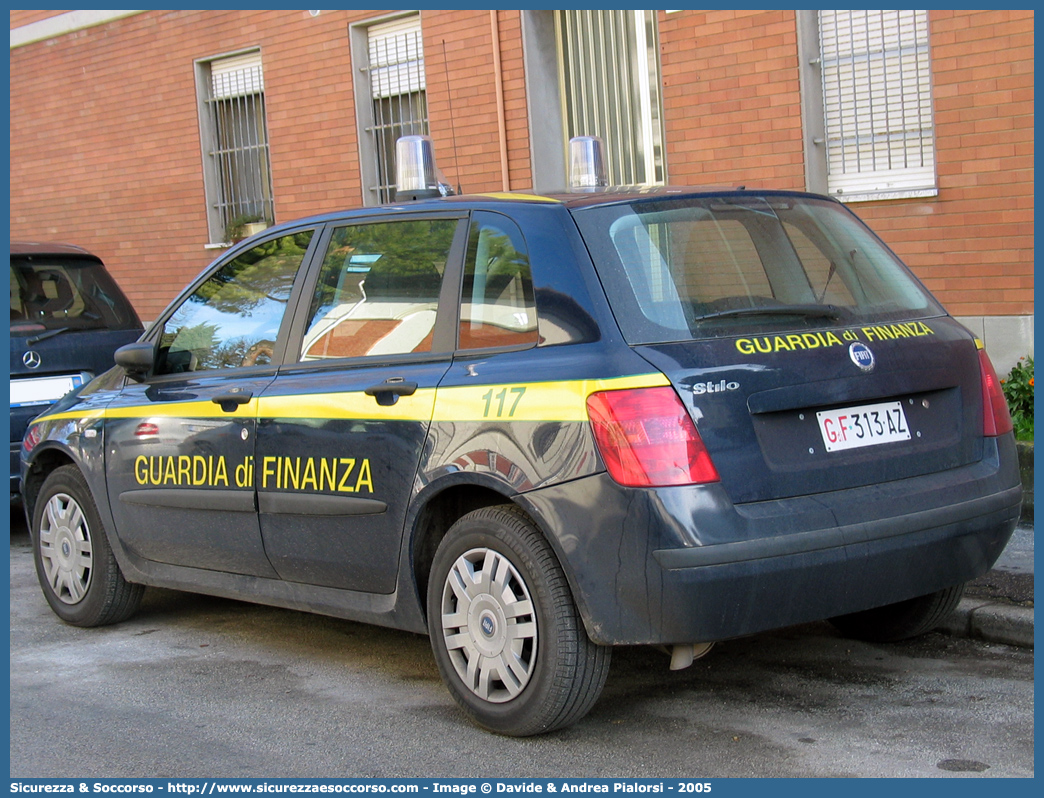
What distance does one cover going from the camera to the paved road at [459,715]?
12.6ft

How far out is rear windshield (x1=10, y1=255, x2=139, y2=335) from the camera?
7715 millimetres

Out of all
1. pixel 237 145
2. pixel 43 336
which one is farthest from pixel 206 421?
pixel 237 145

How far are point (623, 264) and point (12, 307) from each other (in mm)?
5074

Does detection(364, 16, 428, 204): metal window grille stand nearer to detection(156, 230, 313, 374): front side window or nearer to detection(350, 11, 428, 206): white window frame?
detection(350, 11, 428, 206): white window frame

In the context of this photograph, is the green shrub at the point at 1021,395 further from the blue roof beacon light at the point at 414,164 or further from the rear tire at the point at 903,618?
the blue roof beacon light at the point at 414,164

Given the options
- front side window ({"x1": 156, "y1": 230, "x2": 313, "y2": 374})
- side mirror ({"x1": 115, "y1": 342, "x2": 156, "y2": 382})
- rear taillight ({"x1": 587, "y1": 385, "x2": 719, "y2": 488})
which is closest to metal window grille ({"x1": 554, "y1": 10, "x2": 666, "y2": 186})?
front side window ({"x1": 156, "y1": 230, "x2": 313, "y2": 374})

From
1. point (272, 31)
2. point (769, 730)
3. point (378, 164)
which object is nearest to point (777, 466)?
point (769, 730)

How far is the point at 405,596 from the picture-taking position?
4.35 meters

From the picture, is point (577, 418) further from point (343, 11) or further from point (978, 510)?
point (343, 11)

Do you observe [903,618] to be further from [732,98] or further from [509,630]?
[732,98]

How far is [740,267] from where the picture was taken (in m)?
4.20

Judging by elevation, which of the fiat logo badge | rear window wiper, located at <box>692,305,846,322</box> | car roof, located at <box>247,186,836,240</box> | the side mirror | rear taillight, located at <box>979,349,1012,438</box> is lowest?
rear taillight, located at <box>979,349,1012,438</box>

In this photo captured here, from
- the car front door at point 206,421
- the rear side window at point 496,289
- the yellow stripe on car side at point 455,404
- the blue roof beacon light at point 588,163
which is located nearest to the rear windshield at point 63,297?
the car front door at point 206,421

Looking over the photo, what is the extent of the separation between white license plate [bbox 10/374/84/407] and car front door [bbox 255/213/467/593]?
3.16 meters
